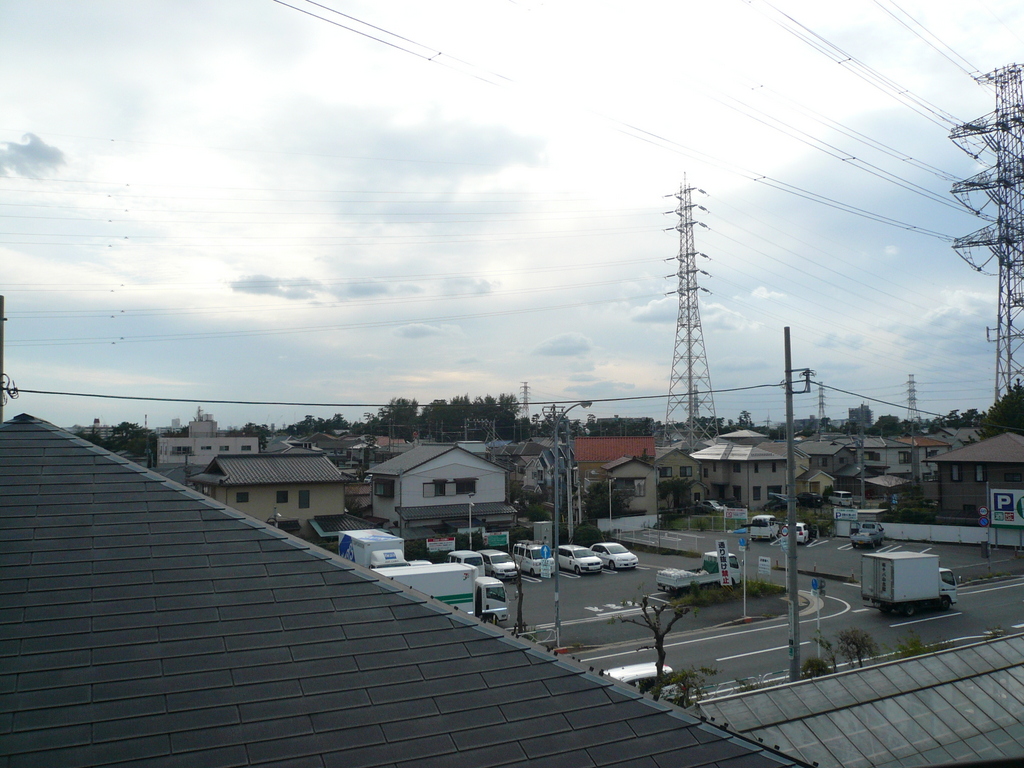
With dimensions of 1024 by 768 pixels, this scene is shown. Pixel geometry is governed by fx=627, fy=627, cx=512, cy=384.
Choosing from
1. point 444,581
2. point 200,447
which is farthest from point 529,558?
point 200,447

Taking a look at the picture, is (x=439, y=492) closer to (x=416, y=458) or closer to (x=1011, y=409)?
(x=416, y=458)

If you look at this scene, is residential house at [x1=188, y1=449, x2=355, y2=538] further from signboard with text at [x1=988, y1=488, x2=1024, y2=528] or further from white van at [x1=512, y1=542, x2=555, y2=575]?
signboard with text at [x1=988, y1=488, x2=1024, y2=528]

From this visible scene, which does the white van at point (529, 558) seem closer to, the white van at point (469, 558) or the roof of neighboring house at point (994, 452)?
the white van at point (469, 558)

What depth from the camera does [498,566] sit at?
81.4ft

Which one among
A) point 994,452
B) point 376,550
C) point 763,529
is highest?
point 994,452

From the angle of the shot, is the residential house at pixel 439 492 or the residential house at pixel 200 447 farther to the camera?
the residential house at pixel 200 447

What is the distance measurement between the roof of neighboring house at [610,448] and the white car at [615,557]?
18089 mm

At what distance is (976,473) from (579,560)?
22.0 m

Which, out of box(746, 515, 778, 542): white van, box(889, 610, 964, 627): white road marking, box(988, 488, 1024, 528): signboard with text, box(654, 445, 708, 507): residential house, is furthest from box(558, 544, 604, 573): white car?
box(988, 488, 1024, 528): signboard with text

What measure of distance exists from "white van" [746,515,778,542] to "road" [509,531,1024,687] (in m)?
5.76

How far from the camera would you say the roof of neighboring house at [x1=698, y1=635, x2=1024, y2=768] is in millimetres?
6258

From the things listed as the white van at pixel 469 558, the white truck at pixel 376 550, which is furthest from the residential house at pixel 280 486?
the white truck at pixel 376 550

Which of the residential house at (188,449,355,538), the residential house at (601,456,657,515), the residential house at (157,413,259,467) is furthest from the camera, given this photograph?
the residential house at (157,413,259,467)

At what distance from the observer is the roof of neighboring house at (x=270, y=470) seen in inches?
1115
